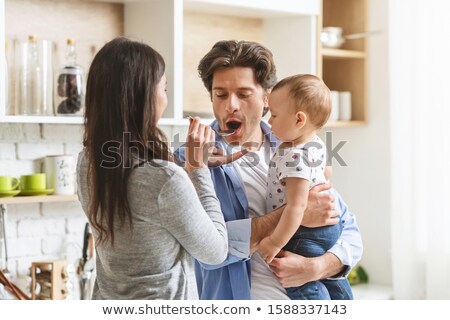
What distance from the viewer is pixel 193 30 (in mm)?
3188

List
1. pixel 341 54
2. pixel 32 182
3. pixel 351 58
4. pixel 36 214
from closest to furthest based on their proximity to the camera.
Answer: pixel 32 182
pixel 36 214
pixel 341 54
pixel 351 58

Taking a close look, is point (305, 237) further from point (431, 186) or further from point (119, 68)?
point (431, 186)

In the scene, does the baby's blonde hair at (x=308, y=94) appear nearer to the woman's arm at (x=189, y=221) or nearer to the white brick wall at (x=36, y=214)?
the woman's arm at (x=189, y=221)

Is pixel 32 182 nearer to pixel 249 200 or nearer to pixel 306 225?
pixel 249 200

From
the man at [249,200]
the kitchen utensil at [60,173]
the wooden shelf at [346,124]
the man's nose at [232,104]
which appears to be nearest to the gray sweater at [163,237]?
the man at [249,200]

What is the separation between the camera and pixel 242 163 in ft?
5.95

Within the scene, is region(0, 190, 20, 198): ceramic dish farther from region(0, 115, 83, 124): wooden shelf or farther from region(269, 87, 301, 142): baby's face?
region(269, 87, 301, 142): baby's face

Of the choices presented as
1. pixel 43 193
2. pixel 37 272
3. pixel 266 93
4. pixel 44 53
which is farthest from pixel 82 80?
pixel 266 93

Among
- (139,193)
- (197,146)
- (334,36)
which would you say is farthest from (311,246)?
(334,36)

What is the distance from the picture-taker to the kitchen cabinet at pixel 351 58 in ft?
11.7

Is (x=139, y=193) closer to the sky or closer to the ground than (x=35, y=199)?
closer to the sky

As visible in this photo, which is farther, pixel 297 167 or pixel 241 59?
pixel 241 59

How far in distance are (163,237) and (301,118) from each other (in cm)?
47
